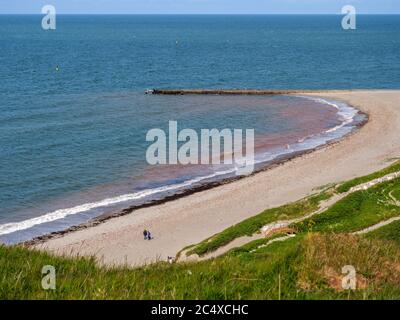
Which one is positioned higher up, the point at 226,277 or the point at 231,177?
the point at 226,277

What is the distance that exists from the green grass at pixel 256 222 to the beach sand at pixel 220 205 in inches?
114

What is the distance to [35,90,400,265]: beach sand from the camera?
33.5 meters

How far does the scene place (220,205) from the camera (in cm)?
4084

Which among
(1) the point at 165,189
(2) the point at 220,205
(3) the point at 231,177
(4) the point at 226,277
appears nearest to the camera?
(4) the point at 226,277

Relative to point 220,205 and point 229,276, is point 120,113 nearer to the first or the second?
point 220,205

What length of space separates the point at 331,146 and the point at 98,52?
119915mm

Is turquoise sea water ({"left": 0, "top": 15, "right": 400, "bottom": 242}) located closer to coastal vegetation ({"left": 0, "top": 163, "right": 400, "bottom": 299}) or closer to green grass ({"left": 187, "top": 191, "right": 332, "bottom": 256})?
green grass ({"left": 187, "top": 191, "right": 332, "bottom": 256})

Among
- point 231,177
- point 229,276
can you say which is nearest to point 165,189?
point 231,177

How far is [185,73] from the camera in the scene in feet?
403

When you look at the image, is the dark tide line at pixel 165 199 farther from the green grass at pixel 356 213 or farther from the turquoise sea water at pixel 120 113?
the green grass at pixel 356 213

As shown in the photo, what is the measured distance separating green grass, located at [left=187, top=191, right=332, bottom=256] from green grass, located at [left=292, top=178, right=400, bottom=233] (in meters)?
1.76

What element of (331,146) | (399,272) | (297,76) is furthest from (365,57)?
(399,272)

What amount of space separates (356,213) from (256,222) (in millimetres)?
5156
